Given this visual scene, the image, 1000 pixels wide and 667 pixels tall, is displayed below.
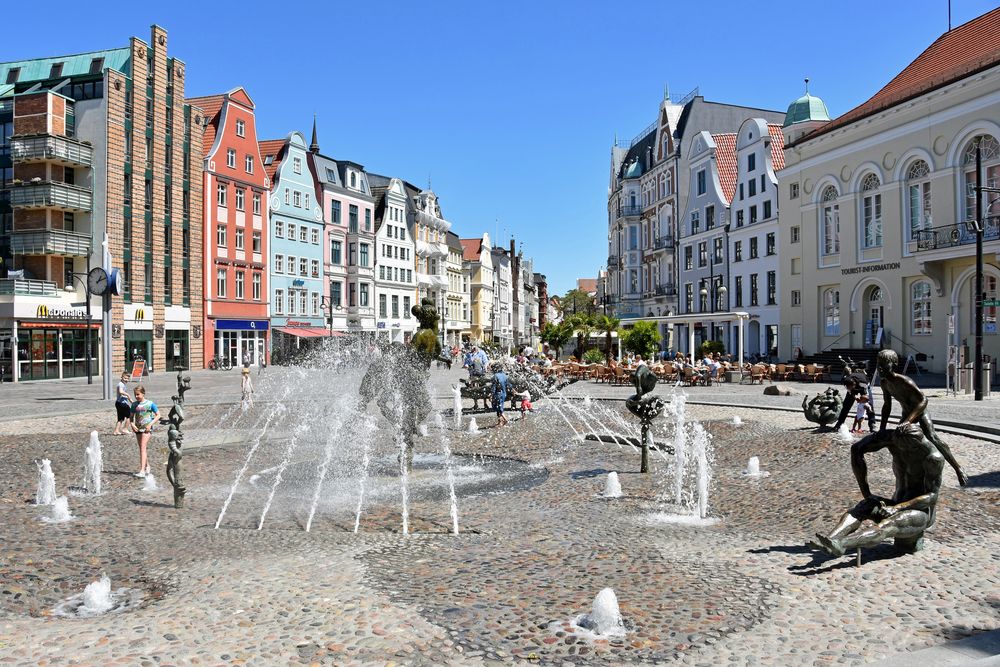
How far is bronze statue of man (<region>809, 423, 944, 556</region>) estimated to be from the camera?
22.6ft

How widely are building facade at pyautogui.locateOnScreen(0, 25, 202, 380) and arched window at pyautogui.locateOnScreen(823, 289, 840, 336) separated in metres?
37.5

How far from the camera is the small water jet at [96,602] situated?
5977 millimetres

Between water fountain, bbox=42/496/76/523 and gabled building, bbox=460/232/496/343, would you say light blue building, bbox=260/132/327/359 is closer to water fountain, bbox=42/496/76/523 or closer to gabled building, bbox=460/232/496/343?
gabled building, bbox=460/232/496/343

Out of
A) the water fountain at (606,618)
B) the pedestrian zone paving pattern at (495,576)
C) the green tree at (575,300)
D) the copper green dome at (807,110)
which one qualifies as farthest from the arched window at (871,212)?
the green tree at (575,300)

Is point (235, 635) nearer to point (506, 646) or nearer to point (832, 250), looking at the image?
point (506, 646)

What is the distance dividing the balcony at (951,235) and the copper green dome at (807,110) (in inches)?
576

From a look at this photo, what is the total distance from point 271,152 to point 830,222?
40.7m

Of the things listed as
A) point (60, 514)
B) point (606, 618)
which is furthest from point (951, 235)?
point (60, 514)

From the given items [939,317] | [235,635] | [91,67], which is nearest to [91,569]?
[235,635]

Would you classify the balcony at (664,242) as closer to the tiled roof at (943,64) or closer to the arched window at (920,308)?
the tiled roof at (943,64)

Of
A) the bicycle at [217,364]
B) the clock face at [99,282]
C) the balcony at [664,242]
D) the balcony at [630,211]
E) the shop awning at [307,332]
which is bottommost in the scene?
the bicycle at [217,364]

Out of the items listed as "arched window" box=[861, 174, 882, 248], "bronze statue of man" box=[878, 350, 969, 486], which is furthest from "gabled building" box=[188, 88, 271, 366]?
"bronze statue of man" box=[878, 350, 969, 486]

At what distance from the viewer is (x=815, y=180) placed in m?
42.5

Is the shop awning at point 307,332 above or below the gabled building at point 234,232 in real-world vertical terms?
below
